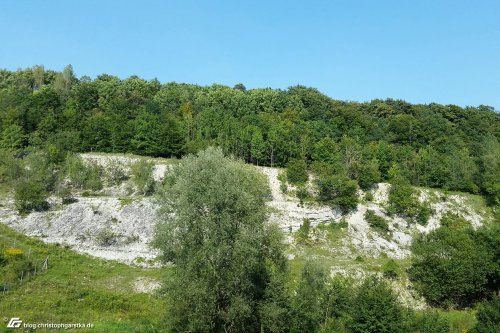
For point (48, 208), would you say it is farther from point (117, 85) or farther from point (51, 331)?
point (117, 85)

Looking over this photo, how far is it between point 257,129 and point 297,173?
1948 centimetres

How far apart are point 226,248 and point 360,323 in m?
12.2

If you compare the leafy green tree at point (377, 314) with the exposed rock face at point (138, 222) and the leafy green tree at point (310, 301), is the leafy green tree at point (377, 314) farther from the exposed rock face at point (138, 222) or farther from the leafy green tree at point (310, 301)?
the exposed rock face at point (138, 222)

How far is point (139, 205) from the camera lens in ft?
202

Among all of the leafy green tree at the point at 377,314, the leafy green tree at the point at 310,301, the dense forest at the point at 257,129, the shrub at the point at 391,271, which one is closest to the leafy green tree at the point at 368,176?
the dense forest at the point at 257,129

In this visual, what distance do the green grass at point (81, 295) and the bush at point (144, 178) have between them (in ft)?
65.9

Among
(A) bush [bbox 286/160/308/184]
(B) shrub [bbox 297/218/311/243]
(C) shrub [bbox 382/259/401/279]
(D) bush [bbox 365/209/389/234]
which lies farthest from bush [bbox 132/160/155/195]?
(C) shrub [bbox 382/259/401/279]

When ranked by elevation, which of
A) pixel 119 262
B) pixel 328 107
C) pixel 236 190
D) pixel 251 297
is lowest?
pixel 119 262

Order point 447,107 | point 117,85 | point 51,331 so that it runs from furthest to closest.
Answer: point 447,107
point 117,85
point 51,331

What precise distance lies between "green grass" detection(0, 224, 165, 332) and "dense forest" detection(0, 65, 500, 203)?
35110 mm

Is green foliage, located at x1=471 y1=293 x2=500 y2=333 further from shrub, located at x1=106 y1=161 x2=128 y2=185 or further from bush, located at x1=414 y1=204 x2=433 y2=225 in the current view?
shrub, located at x1=106 y1=161 x2=128 y2=185

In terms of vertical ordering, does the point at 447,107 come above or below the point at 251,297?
above

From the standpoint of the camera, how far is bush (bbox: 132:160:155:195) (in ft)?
226

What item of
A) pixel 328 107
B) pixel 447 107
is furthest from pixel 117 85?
Result: pixel 447 107
